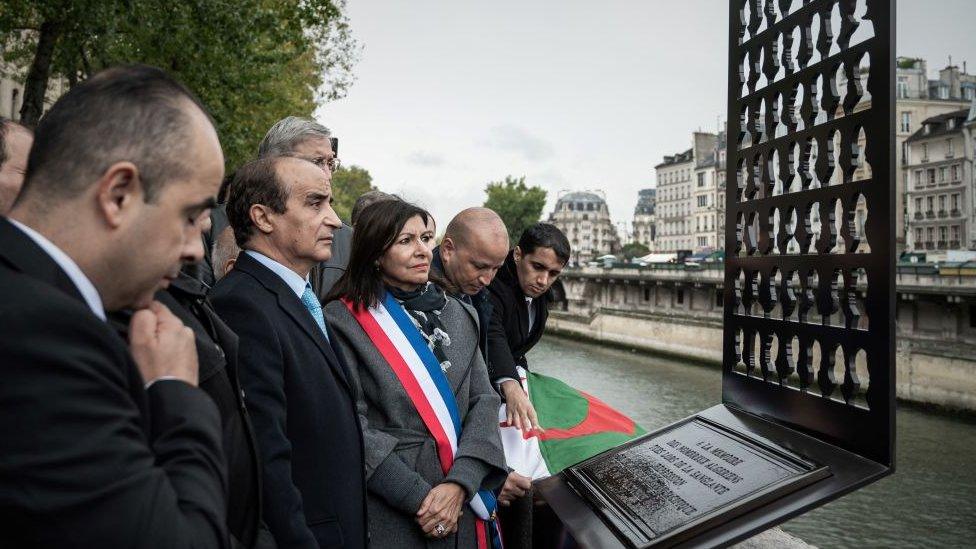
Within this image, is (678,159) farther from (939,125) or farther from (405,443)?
(405,443)

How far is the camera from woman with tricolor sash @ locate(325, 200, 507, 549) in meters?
2.49

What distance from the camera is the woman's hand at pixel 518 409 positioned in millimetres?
3391

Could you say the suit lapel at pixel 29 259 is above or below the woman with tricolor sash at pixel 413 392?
above

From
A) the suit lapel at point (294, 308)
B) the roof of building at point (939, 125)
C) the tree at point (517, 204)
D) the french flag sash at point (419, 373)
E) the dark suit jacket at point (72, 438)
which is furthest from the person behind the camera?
the tree at point (517, 204)

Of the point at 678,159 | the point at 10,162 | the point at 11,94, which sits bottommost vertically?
the point at 10,162

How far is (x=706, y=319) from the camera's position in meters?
33.0

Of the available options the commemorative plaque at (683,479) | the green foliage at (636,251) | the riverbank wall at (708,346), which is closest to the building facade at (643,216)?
the green foliage at (636,251)

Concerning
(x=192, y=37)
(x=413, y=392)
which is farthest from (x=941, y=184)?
(x=413, y=392)

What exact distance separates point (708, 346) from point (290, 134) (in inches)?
1153

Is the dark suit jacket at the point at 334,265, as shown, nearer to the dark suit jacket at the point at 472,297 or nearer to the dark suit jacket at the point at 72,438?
the dark suit jacket at the point at 472,297

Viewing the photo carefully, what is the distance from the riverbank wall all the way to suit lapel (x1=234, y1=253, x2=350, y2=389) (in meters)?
23.6

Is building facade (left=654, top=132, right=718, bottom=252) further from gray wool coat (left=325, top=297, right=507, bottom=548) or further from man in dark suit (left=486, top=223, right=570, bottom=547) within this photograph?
gray wool coat (left=325, top=297, right=507, bottom=548)

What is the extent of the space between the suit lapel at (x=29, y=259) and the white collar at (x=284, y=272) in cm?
107

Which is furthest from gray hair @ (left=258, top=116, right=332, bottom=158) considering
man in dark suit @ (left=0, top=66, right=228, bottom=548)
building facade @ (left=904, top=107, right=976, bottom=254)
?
building facade @ (left=904, top=107, right=976, bottom=254)
